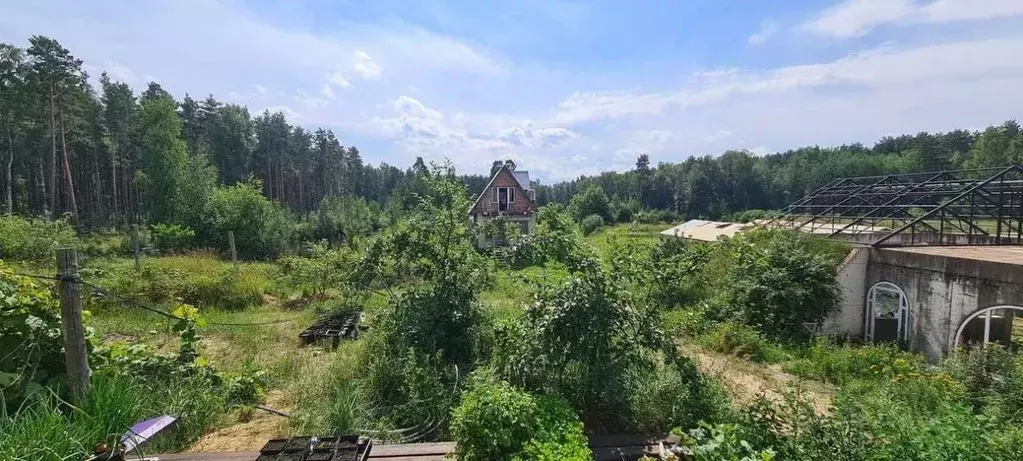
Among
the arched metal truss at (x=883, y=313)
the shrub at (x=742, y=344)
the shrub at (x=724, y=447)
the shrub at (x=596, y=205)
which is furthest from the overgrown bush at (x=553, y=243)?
the shrub at (x=596, y=205)

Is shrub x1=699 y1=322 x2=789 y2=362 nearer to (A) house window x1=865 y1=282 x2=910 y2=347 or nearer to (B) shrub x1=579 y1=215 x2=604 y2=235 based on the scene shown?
(A) house window x1=865 y1=282 x2=910 y2=347

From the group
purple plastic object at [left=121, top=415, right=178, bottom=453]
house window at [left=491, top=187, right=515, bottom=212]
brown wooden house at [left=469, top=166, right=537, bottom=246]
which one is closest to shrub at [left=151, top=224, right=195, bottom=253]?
brown wooden house at [left=469, top=166, right=537, bottom=246]

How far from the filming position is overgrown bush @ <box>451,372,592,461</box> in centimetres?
334

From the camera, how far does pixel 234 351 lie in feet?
26.1

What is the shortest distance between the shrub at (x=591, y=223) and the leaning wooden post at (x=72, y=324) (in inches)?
1608

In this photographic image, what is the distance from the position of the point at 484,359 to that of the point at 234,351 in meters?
4.91

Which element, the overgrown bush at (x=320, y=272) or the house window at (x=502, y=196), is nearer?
the overgrown bush at (x=320, y=272)

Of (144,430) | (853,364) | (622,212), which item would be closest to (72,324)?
(144,430)

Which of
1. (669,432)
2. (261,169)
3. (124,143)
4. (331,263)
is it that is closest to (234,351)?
(331,263)

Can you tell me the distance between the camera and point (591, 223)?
45188mm

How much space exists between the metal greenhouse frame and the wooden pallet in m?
10.2

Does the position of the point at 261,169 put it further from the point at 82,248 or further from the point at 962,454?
the point at 962,454

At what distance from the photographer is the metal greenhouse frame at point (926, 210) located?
1105 centimetres

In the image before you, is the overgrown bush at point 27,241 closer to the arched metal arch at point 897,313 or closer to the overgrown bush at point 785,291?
the overgrown bush at point 785,291
